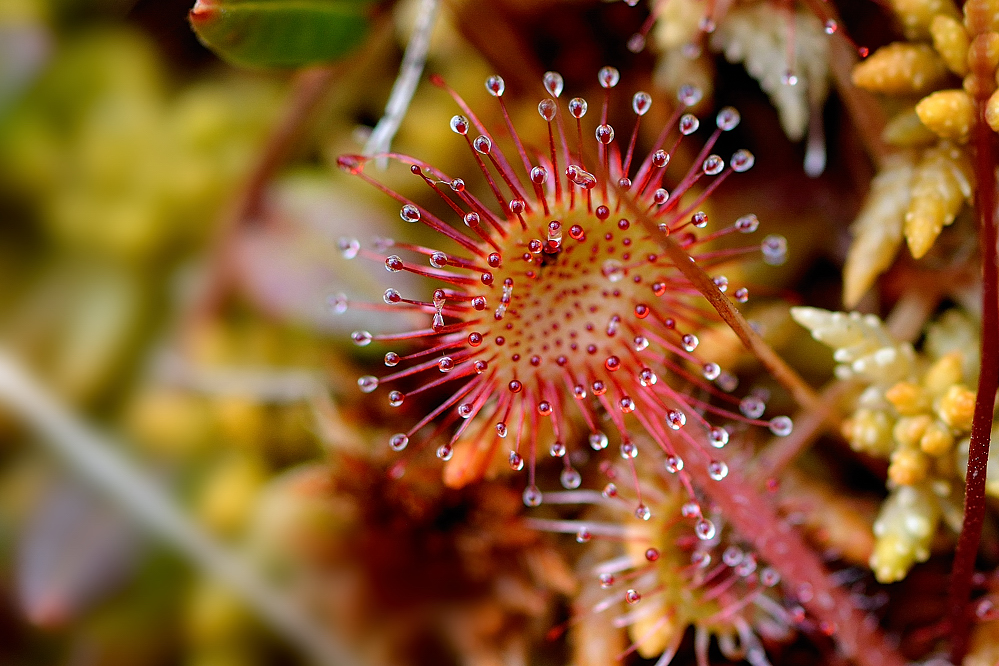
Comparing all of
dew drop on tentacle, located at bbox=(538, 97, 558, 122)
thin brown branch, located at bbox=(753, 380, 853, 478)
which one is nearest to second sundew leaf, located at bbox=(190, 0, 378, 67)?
dew drop on tentacle, located at bbox=(538, 97, 558, 122)

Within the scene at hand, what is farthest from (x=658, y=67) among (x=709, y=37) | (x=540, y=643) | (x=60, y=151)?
(x=60, y=151)

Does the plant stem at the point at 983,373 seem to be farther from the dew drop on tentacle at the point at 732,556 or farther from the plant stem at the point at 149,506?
the plant stem at the point at 149,506

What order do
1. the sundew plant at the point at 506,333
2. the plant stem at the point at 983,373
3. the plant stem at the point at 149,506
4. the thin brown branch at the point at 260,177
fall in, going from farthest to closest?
1. the plant stem at the point at 149,506
2. the thin brown branch at the point at 260,177
3. the sundew plant at the point at 506,333
4. the plant stem at the point at 983,373

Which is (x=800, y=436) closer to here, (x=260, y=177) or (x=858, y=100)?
(x=858, y=100)

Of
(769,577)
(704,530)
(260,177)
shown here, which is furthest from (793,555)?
(260,177)

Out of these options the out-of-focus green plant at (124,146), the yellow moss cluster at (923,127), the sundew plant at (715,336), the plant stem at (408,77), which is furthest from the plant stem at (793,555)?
the out-of-focus green plant at (124,146)

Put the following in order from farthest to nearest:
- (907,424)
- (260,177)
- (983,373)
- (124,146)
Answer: (124,146) < (260,177) < (907,424) < (983,373)
